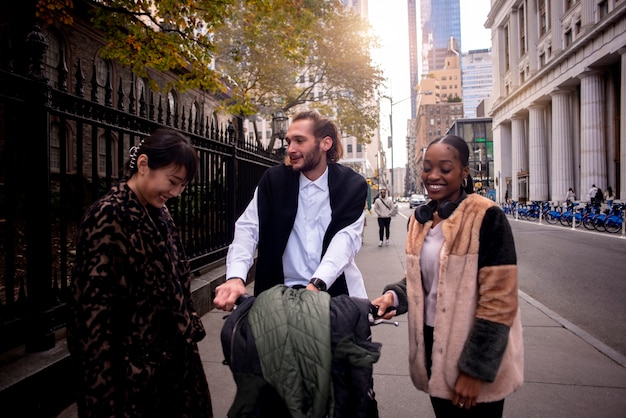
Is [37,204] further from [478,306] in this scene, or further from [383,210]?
[383,210]

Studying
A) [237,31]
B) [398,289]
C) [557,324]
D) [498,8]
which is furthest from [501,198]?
[398,289]

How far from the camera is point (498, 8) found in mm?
54875

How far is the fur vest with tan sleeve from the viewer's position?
5.77 feet

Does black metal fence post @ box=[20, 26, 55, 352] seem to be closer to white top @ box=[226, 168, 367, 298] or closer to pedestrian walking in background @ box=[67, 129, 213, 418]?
pedestrian walking in background @ box=[67, 129, 213, 418]

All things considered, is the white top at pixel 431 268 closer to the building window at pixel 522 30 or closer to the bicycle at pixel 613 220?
the bicycle at pixel 613 220

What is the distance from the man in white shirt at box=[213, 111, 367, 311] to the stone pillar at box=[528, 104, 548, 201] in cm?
4722

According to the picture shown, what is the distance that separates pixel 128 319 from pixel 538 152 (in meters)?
48.8

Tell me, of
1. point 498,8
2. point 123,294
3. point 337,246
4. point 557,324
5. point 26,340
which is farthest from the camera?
point 498,8

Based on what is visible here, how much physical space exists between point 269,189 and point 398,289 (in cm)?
89

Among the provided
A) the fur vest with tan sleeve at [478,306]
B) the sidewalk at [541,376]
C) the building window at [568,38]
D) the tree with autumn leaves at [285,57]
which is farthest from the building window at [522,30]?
A: the fur vest with tan sleeve at [478,306]

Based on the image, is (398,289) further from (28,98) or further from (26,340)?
(28,98)

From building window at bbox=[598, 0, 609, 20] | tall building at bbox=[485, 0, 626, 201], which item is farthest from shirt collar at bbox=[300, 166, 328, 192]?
building window at bbox=[598, 0, 609, 20]

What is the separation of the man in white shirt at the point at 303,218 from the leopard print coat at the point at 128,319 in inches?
15.4

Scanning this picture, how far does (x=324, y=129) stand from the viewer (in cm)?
232
